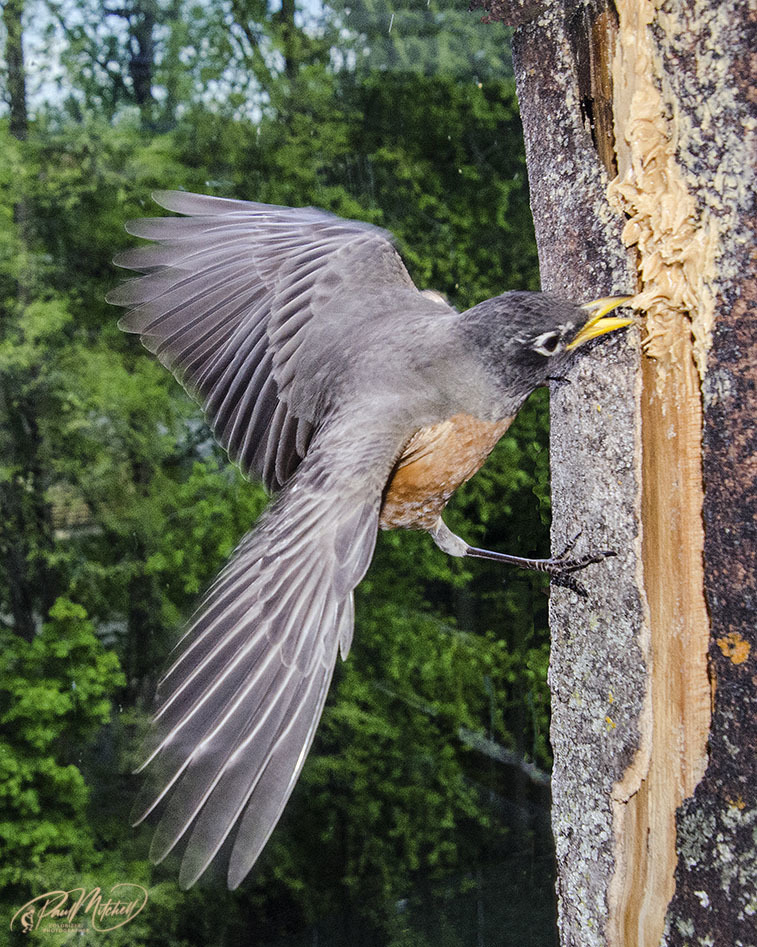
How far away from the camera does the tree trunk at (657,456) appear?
117 centimetres

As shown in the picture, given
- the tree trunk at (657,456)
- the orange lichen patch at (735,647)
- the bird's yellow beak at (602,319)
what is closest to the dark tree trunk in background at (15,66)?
the tree trunk at (657,456)

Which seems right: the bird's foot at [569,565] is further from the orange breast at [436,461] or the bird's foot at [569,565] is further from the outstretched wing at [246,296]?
the outstretched wing at [246,296]

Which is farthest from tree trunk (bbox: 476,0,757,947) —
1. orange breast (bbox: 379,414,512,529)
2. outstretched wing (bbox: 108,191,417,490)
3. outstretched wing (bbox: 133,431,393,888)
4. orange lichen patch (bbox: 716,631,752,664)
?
outstretched wing (bbox: 108,191,417,490)

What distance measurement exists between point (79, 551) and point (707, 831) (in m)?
3.40

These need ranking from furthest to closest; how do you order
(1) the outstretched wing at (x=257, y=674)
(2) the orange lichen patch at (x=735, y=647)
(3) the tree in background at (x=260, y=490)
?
1. (3) the tree in background at (x=260, y=490)
2. (2) the orange lichen patch at (x=735, y=647)
3. (1) the outstretched wing at (x=257, y=674)

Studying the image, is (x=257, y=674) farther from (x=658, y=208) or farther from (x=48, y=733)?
(x=48, y=733)

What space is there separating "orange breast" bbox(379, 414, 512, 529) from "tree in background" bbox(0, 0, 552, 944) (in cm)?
214

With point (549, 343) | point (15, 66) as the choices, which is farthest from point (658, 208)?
point (15, 66)

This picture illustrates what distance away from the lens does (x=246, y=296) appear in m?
1.91

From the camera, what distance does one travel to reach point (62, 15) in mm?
3822

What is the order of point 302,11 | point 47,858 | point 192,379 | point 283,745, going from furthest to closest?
point 302,11 → point 47,858 → point 192,379 → point 283,745

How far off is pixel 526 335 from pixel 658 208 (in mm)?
306

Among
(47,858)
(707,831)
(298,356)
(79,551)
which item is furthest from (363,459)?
(47,858)

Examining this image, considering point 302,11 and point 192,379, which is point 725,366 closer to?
point 192,379
